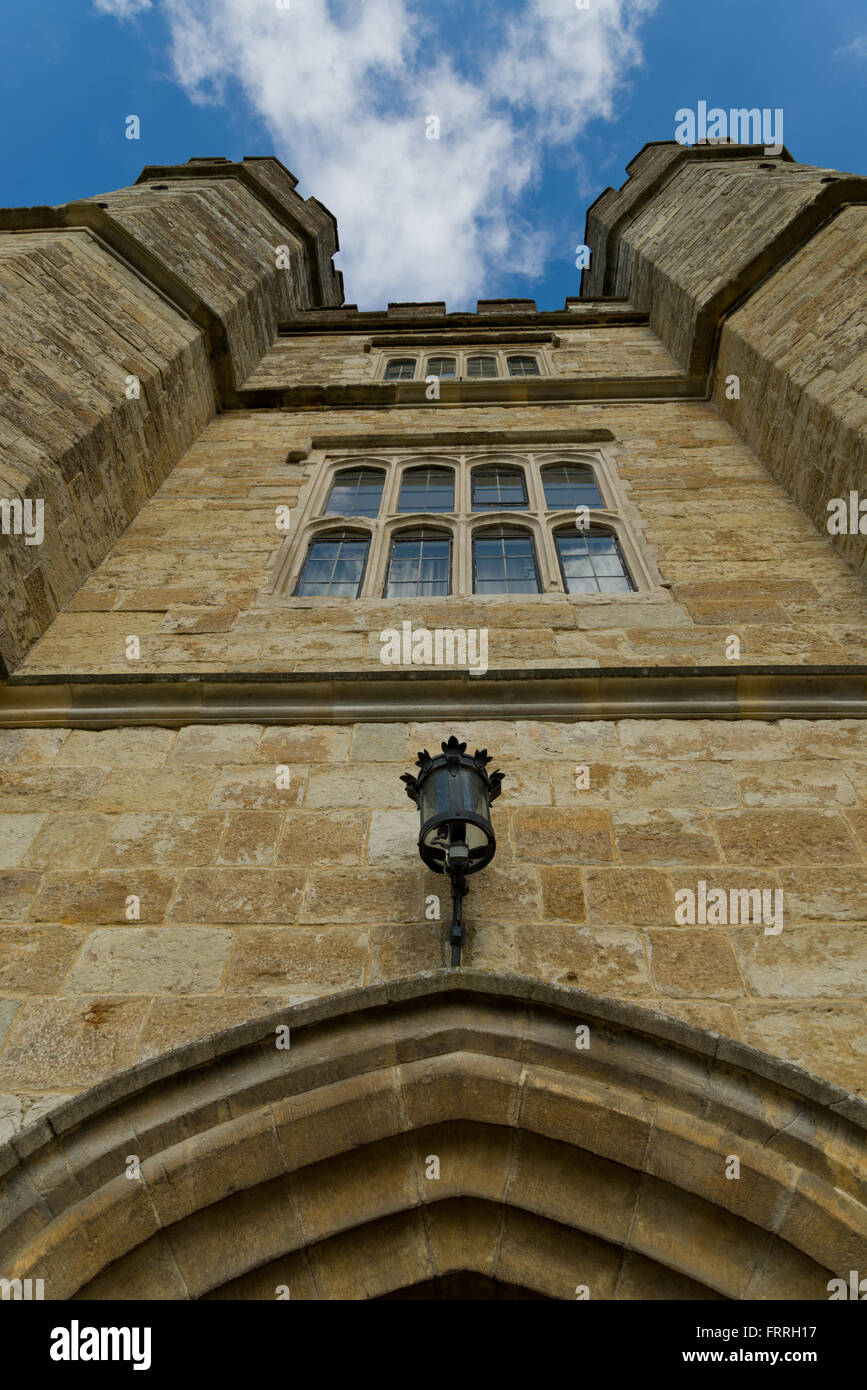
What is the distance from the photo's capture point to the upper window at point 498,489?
28.3 feet

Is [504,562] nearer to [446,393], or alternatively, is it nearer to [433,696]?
[433,696]

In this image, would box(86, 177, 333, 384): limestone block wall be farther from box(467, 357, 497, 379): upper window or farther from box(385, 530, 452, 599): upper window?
box(385, 530, 452, 599): upper window

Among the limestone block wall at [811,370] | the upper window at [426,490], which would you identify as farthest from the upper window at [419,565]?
the limestone block wall at [811,370]

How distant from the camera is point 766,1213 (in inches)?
123

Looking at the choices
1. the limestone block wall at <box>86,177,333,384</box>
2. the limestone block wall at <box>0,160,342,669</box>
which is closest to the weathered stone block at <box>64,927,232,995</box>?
the limestone block wall at <box>0,160,342,669</box>

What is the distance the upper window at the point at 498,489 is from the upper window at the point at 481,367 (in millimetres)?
3909

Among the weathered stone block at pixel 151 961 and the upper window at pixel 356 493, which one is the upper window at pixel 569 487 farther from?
the weathered stone block at pixel 151 961

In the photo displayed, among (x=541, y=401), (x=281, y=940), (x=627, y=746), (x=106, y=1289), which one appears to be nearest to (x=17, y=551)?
(x=281, y=940)

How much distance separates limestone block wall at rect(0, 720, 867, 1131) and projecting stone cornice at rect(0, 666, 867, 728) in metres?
0.10

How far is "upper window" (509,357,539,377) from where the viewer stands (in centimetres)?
1240

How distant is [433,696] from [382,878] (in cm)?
137

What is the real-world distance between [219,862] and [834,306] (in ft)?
22.0

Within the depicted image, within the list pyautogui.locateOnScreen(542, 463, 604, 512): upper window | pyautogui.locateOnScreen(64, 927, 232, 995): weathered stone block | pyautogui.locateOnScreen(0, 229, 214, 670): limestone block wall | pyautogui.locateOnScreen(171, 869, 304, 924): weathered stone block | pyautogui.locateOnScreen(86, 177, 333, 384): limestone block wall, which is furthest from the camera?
pyautogui.locateOnScreen(86, 177, 333, 384): limestone block wall

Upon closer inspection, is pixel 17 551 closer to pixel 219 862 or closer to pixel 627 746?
pixel 219 862
